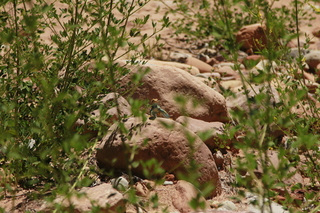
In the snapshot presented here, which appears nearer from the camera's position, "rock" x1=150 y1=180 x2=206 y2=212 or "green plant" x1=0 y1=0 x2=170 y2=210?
"green plant" x1=0 y1=0 x2=170 y2=210

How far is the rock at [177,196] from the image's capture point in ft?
10.5

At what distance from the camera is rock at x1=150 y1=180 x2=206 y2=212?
10.5 feet

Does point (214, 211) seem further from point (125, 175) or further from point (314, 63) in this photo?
point (314, 63)

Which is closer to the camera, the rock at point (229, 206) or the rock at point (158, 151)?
the rock at point (229, 206)

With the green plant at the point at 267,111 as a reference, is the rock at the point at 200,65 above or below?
below

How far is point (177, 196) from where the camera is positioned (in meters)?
3.32

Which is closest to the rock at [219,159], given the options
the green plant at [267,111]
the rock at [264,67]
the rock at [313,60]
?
the green plant at [267,111]

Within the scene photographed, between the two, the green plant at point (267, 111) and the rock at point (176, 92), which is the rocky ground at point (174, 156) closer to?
the rock at point (176, 92)

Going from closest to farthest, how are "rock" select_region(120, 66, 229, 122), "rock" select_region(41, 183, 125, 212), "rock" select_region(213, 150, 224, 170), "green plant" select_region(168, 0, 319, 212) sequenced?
1. "green plant" select_region(168, 0, 319, 212)
2. "rock" select_region(41, 183, 125, 212)
3. "rock" select_region(213, 150, 224, 170)
4. "rock" select_region(120, 66, 229, 122)

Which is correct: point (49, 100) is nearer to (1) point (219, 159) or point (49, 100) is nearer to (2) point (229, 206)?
(2) point (229, 206)

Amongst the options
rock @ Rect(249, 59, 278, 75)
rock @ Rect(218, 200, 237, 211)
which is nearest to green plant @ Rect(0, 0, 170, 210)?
rock @ Rect(249, 59, 278, 75)

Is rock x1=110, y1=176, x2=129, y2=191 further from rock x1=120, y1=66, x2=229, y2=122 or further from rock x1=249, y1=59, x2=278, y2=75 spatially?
rock x1=120, y1=66, x2=229, y2=122

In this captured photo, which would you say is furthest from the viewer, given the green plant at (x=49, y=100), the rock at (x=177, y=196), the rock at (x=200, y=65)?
the rock at (x=200, y=65)

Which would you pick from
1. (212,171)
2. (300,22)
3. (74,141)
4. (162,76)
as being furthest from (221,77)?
(74,141)
